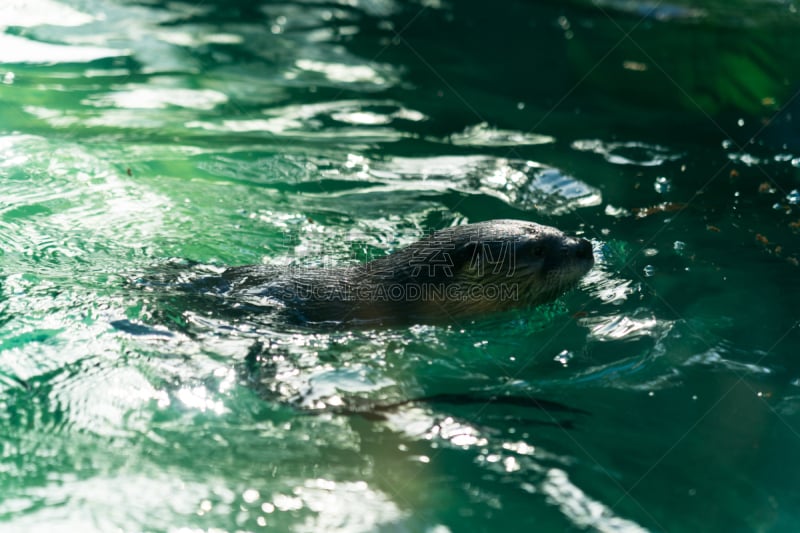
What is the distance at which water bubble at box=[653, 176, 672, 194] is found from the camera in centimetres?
675

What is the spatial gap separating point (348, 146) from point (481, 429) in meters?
4.12

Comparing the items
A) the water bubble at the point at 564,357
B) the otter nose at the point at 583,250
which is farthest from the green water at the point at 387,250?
the otter nose at the point at 583,250

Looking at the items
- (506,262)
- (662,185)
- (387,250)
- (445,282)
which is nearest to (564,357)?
(506,262)

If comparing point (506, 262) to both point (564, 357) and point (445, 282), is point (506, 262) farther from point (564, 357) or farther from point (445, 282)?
point (564, 357)

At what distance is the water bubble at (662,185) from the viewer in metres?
6.75

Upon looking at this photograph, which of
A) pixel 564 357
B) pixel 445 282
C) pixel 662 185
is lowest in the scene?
pixel 564 357

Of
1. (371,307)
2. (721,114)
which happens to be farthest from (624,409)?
(721,114)

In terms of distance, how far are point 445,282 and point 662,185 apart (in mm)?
2993

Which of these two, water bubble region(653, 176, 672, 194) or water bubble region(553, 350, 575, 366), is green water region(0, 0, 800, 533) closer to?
water bubble region(553, 350, 575, 366)

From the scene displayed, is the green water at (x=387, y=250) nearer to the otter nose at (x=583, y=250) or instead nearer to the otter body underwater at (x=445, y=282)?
the otter body underwater at (x=445, y=282)

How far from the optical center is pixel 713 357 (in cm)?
456

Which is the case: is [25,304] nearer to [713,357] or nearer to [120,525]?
[120,525]

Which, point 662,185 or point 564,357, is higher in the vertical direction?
point 662,185

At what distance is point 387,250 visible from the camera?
19.2 ft
